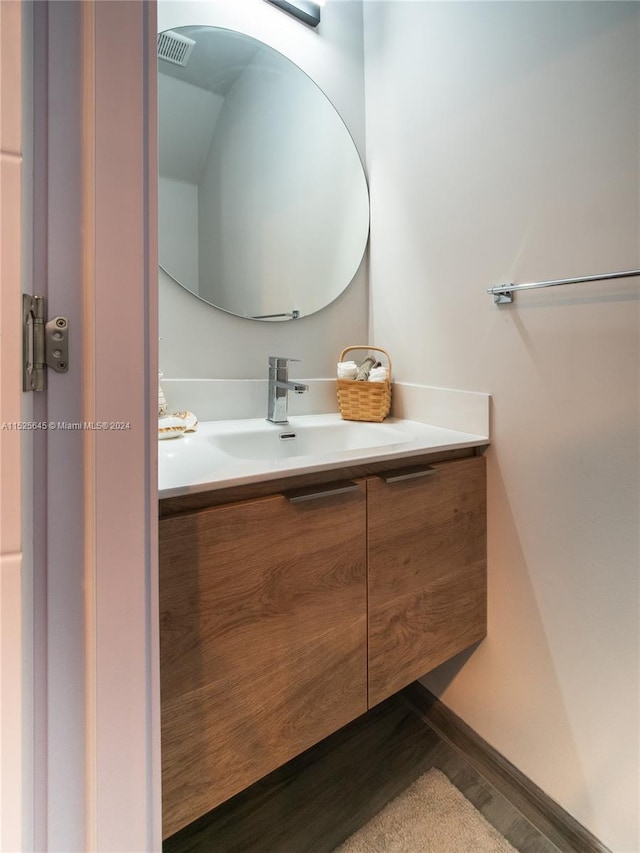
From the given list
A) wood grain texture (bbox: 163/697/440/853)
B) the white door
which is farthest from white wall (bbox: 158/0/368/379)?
wood grain texture (bbox: 163/697/440/853)

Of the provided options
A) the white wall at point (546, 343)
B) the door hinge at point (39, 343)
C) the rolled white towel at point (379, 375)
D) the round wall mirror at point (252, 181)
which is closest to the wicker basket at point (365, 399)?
the rolled white towel at point (379, 375)

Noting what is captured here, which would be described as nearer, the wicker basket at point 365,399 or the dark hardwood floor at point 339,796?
the dark hardwood floor at point 339,796

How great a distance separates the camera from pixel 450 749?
1186 millimetres

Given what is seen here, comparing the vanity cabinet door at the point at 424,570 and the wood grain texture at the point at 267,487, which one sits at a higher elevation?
the wood grain texture at the point at 267,487

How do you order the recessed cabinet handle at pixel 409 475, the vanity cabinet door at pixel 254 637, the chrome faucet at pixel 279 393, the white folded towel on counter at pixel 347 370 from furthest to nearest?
1. the white folded towel on counter at pixel 347 370
2. the chrome faucet at pixel 279 393
3. the recessed cabinet handle at pixel 409 475
4. the vanity cabinet door at pixel 254 637

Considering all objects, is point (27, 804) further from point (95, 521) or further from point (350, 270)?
point (350, 270)

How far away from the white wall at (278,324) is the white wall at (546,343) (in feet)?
0.88

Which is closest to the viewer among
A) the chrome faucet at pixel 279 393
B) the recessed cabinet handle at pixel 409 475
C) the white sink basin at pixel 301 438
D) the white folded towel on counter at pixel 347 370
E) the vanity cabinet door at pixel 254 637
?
the vanity cabinet door at pixel 254 637

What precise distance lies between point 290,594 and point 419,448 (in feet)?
1.33

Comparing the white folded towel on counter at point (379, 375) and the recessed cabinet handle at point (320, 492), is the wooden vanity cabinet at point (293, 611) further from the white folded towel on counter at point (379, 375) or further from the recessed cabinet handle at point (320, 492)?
the white folded towel on counter at point (379, 375)

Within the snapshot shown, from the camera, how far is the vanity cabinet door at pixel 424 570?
35.2 inches

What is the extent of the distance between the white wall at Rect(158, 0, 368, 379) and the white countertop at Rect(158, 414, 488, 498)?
7.7 inches

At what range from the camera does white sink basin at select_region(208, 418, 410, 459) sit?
43.7 inches

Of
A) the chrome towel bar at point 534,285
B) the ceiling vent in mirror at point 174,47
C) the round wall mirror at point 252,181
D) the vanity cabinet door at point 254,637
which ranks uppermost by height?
the ceiling vent in mirror at point 174,47
